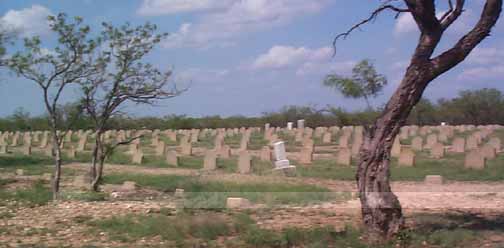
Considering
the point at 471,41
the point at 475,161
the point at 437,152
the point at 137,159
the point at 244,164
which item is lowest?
the point at 137,159

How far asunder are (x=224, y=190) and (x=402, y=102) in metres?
8.03

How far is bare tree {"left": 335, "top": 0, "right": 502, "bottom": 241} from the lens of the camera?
8.94m

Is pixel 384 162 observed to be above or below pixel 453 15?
below

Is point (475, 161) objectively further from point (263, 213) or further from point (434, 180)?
point (263, 213)

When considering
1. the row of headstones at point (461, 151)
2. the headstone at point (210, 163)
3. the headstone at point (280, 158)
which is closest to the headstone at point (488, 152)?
the row of headstones at point (461, 151)

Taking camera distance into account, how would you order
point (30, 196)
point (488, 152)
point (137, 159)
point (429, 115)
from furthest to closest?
point (429, 115), point (137, 159), point (488, 152), point (30, 196)

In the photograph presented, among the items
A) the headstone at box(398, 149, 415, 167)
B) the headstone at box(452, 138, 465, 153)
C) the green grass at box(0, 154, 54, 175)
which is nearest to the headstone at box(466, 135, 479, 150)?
the headstone at box(452, 138, 465, 153)

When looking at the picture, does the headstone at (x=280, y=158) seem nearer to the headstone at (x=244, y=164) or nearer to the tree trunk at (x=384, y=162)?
the headstone at (x=244, y=164)

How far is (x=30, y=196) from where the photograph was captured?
51.1 feet

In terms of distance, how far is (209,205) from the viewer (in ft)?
41.9

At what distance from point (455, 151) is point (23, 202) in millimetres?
18519

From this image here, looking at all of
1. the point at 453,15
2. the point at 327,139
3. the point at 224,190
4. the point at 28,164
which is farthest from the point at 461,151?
the point at 453,15

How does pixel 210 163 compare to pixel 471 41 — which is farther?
pixel 210 163

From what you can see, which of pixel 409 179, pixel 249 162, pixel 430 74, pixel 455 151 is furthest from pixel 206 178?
pixel 455 151
